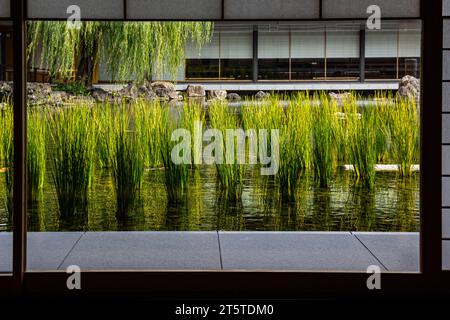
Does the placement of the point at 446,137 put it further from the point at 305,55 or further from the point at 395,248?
the point at 305,55

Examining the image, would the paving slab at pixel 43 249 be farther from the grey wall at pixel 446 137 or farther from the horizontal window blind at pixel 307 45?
the horizontal window blind at pixel 307 45

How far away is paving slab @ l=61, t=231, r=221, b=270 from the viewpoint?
3.07m

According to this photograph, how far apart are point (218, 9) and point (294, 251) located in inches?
46.9

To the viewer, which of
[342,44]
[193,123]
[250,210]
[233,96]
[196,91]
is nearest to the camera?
[250,210]

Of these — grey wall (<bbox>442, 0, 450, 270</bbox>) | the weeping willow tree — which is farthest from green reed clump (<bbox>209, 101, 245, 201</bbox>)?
the weeping willow tree

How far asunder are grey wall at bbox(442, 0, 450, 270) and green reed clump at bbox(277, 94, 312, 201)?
86.2 inches

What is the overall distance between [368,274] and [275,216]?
1.97m

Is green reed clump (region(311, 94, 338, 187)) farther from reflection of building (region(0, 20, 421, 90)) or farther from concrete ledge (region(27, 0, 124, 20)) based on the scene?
reflection of building (region(0, 20, 421, 90))

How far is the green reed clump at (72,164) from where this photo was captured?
173 inches

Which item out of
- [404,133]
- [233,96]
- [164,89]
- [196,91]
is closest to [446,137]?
[404,133]

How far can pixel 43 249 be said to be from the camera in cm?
336
